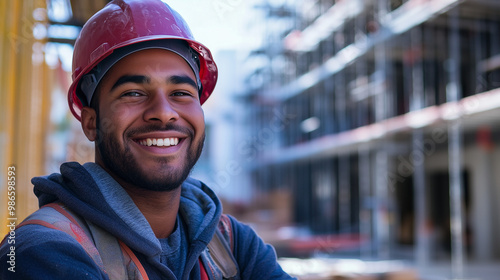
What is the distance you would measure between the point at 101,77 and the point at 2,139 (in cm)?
114

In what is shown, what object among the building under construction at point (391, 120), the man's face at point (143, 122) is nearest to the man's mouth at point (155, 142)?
the man's face at point (143, 122)

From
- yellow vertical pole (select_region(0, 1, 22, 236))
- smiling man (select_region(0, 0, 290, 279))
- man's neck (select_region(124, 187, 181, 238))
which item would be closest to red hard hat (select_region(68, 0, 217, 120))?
smiling man (select_region(0, 0, 290, 279))

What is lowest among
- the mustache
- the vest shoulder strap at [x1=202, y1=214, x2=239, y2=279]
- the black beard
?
the vest shoulder strap at [x1=202, y1=214, x2=239, y2=279]

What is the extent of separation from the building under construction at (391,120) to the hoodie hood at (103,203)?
6.68m

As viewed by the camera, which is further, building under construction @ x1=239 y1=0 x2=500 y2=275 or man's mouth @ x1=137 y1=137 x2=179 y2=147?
building under construction @ x1=239 y1=0 x2=500 y2=275

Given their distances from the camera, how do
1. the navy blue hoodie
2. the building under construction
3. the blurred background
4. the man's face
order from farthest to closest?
the building under construction → the blurred background → the man's face → the navy blue hoodie

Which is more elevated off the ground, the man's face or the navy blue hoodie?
the man's face

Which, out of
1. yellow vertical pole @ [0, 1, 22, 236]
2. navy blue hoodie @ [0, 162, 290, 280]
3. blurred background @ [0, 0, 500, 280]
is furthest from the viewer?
blurred background @ [0, 0, 500, 280]

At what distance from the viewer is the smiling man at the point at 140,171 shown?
3.18ft

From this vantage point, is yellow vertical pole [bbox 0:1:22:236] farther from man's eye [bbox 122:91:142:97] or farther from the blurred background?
man's eye [bbox 122:91:142:97]

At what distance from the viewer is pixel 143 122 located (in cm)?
109

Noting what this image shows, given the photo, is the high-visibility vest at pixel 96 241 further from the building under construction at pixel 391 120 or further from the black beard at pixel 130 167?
the building under construction at pixel 391 120

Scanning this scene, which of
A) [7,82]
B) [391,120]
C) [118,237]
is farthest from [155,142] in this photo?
[391,120]

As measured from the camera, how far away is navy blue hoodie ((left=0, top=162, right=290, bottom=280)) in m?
0.84
